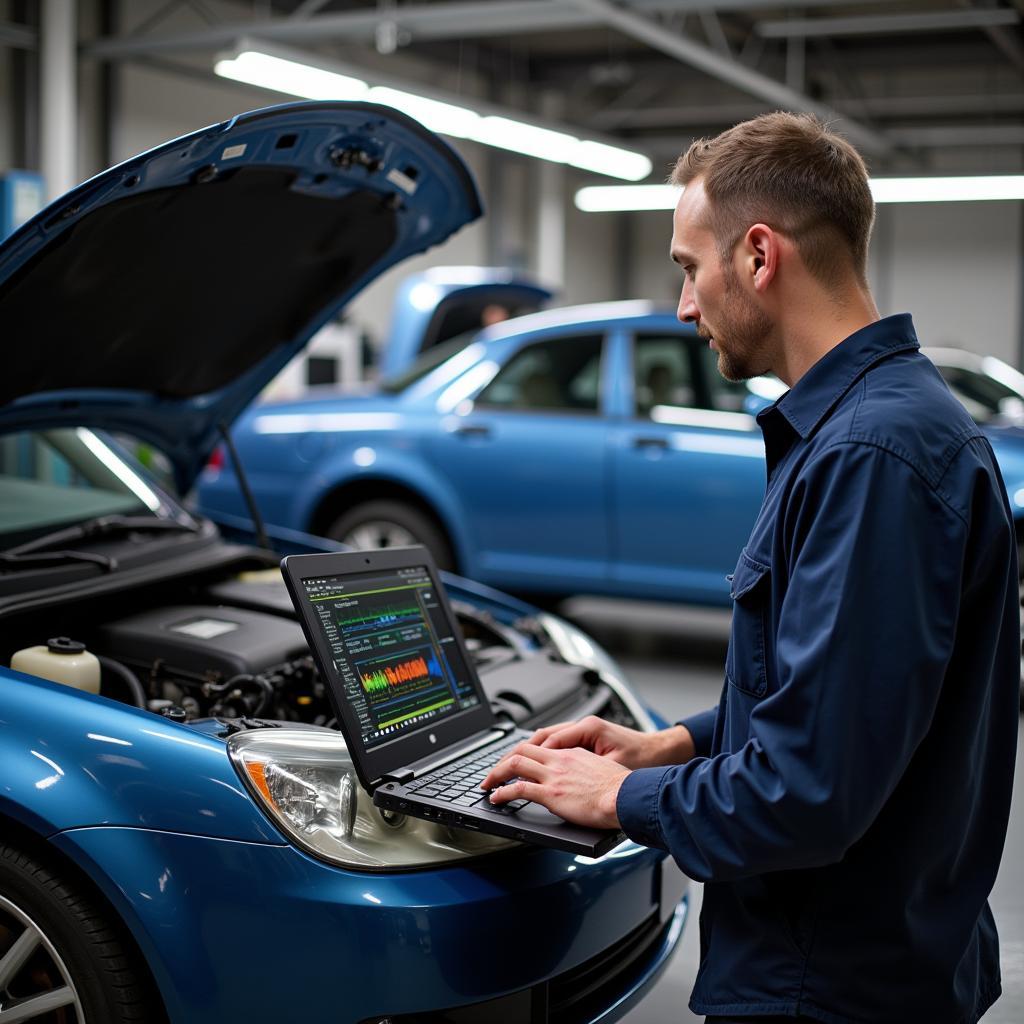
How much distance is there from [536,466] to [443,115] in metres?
4.87

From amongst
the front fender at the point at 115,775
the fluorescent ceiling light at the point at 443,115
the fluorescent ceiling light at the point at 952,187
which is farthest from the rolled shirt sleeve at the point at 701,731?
the fluorescent ceiling light at the point at 952,187

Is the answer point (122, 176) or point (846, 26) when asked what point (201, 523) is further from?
point (846, 26)

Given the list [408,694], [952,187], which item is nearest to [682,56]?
[952,187]

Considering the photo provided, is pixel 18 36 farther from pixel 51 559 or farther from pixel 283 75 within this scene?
pixel 51 559

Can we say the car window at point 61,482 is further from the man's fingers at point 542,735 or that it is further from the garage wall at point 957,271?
the garage wall at point 957,271

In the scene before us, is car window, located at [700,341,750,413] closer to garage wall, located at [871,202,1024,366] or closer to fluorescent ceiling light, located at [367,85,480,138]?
fluorescent ceiling light, located at [367,85,480,138]

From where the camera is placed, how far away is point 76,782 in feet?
5.95

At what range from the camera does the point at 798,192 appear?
142 centimetres

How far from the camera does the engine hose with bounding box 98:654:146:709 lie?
88.9 inches

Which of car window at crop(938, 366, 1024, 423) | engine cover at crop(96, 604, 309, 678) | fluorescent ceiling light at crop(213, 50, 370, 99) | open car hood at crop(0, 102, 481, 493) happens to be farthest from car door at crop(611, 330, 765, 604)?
fluorescent ceiling light at crop(213, 50, 370, 99)

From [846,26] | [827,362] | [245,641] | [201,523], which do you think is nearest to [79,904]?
[245,641]

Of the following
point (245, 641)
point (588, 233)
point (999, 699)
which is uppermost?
point (588, 233)

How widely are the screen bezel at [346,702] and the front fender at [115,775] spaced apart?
172mm

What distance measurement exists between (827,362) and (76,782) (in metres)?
1.22
